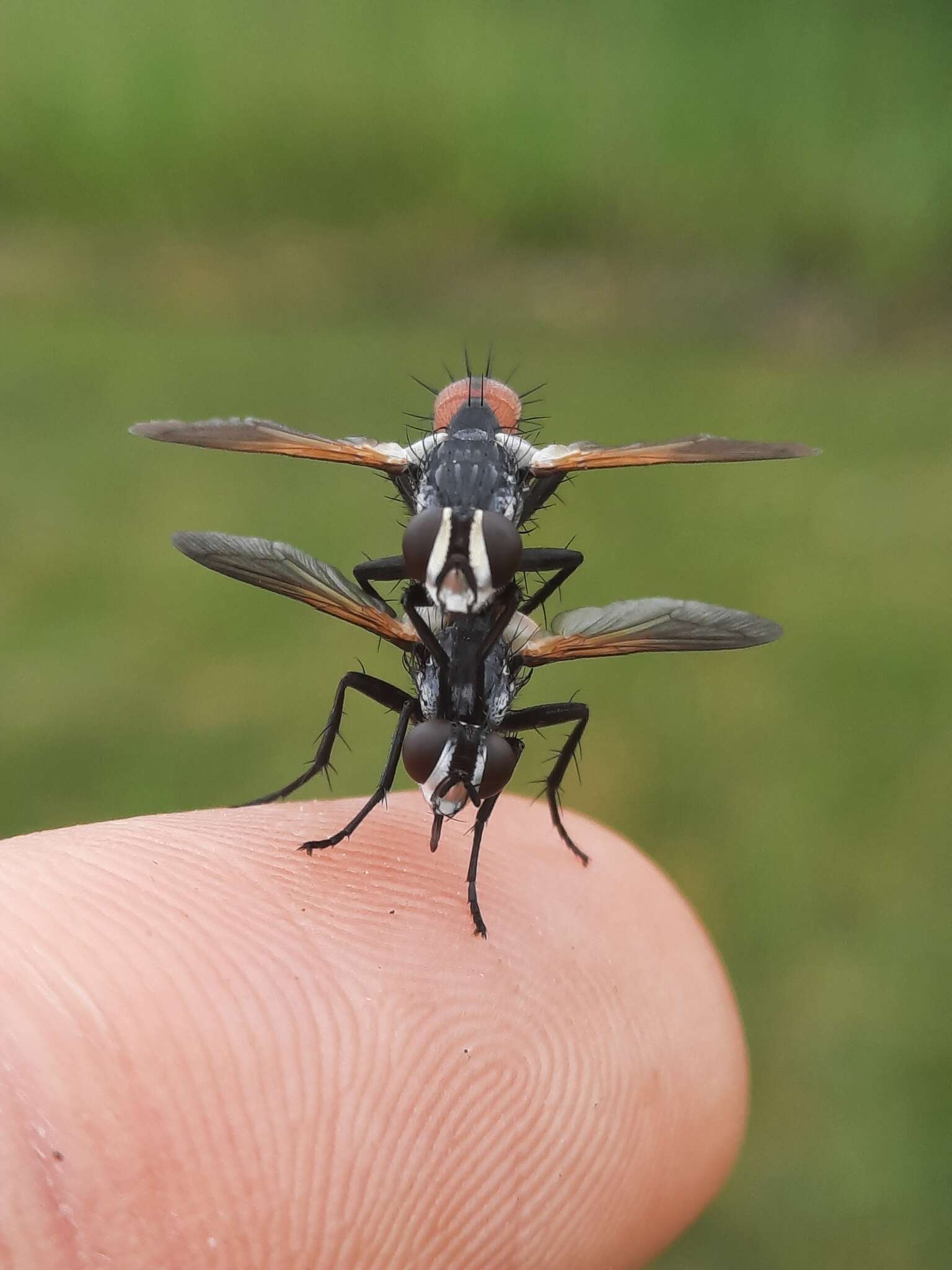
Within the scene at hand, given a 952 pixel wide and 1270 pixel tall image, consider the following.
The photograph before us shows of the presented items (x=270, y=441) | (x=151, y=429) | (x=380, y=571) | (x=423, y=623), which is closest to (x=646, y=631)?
(x=423, y=623)

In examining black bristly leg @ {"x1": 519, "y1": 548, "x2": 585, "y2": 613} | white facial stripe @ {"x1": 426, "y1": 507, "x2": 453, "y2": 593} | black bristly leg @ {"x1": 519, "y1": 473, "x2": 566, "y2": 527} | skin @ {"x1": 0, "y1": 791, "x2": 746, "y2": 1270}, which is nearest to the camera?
skin @ {"x1": 0, "y1": 791, "x2": 746, "y2": 1270}

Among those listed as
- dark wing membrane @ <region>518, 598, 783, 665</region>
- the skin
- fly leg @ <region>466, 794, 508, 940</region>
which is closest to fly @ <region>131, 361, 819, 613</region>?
dark wing membrane @ <region>518, 598, 783, 665</region>

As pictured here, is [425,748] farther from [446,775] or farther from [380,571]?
[380,571]

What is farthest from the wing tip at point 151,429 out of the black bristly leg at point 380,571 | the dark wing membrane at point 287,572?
the black bristly leg at point 380,571

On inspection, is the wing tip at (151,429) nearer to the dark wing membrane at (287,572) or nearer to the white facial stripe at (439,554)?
the dark wing membrane at (287,572)

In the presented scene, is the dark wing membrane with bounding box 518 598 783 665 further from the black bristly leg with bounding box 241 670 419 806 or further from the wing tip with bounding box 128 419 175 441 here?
the wing tip with bounding box 128 419 175 441
